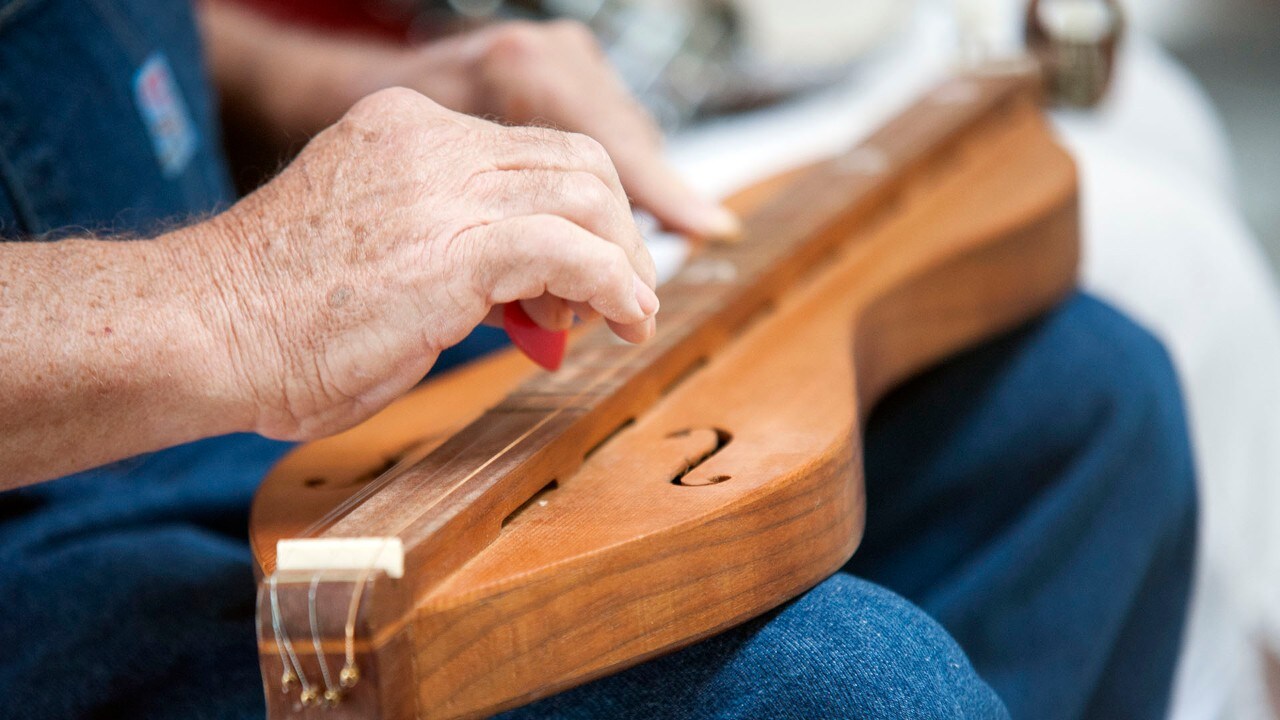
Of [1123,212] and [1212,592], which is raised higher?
[1123,212]

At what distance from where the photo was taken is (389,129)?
0.48 m

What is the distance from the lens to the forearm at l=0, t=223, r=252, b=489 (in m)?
0.44

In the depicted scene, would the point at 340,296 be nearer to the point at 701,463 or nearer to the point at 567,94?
the point at 701,463

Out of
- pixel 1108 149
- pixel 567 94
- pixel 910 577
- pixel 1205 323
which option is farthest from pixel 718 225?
pixel 1108 149

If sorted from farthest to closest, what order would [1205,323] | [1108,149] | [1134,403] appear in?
1. [1108,149]
2. [1205,323]
3. [1134,403]

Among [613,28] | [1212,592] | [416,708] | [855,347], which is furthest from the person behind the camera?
[613,28]

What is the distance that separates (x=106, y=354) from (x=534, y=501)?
0.18 metres

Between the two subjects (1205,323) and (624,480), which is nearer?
(624,480)

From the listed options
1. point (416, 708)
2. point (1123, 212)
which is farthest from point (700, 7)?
point (416, 708)

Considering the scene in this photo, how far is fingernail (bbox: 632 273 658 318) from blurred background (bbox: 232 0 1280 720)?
0.60 meters

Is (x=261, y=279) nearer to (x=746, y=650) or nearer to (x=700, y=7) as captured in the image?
(x=746, y=650)

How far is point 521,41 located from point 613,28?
0.93 metres

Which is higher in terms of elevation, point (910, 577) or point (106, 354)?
point (106, 354)

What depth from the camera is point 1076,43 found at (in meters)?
1.37
